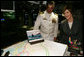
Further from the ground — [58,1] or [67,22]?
[58,1]

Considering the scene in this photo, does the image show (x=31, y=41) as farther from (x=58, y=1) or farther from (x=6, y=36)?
(x=58, y=1)

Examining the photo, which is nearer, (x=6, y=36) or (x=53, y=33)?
(x=53, y=33)

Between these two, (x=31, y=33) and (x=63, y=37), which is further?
(x=63, y=37)

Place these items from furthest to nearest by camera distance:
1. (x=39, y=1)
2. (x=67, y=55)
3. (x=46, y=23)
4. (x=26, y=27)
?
(x=26, y=27) → (x=39, y=1) → (x=46, y=23) → (x=67, y=55)

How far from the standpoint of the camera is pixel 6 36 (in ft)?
9.15

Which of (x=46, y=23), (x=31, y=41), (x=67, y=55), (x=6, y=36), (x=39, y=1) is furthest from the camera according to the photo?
(x=39, y=1)

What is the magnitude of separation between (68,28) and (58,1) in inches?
77.5

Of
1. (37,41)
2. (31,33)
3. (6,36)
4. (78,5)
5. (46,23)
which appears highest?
(78,5)

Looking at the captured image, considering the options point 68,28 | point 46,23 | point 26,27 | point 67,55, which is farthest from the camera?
point 26,27

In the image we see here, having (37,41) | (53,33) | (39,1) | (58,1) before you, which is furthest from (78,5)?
(37,41)

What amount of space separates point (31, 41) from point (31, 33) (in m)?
0.13

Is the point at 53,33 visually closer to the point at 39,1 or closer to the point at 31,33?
the point at 31,33

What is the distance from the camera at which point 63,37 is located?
164 centimetres

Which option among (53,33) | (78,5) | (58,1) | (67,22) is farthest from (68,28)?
(78,5)
